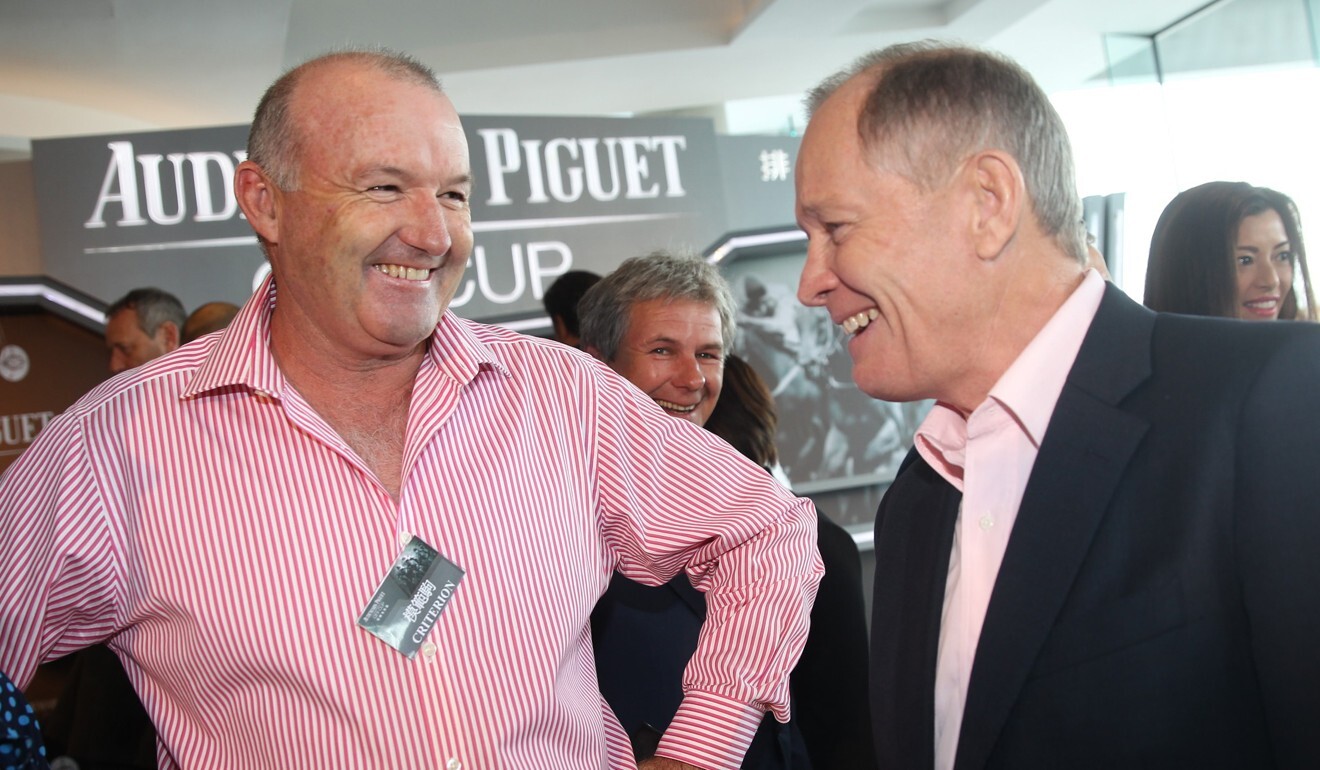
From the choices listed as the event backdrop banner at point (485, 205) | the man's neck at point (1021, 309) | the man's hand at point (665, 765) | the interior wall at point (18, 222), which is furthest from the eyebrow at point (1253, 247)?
the interior wall at point (18, 222)

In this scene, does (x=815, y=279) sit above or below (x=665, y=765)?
above

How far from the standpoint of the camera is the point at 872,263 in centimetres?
141

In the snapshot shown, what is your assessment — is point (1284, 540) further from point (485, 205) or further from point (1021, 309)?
point (485, 205)

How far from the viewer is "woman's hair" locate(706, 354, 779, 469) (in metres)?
3.00

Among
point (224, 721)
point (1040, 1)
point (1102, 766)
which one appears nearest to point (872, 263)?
point (1102, 766)

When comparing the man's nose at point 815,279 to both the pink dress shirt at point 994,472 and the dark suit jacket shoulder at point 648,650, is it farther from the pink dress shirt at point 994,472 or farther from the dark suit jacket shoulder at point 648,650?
the dark suit jacket shoulder at point 648,650

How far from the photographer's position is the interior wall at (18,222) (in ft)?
15.6

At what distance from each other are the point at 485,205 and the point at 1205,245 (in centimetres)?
336

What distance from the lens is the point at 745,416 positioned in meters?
3.09

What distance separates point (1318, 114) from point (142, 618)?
6097mm

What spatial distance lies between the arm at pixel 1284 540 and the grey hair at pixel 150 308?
4.20 meters

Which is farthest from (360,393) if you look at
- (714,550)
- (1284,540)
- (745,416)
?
(745,416)

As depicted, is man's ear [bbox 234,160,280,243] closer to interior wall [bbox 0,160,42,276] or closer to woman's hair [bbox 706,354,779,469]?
woman's hair [bbox 706,354,779,469]

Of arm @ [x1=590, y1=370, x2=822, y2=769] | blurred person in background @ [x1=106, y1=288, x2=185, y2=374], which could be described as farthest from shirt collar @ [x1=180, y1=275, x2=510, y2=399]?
blurred person in background @ [x1=106, y1=288, x2=185, y2=374]
